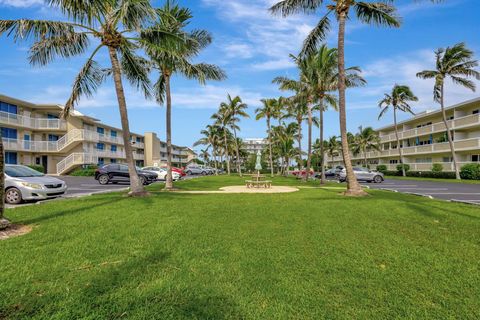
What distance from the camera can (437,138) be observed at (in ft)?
129

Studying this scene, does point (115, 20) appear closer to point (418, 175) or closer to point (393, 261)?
point (393, 261)

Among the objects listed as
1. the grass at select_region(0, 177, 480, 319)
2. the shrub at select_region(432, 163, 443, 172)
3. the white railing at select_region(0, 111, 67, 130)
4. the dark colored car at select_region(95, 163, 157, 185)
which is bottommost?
the grass at select_region(0, 177, 480, 319)

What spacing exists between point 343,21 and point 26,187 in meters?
14.4

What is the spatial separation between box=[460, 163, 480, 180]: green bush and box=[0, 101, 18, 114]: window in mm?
47035

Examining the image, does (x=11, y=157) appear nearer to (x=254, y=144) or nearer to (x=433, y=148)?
(x=433, y=148)

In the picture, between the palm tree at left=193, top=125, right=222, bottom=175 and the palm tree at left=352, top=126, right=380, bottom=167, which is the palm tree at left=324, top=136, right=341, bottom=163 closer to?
the palm tree at left=352, top=126, right=380, bottom=167

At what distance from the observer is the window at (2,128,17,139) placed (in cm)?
2823

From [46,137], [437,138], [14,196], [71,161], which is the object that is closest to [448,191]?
[14,196]

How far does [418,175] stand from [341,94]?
3152 centimetres

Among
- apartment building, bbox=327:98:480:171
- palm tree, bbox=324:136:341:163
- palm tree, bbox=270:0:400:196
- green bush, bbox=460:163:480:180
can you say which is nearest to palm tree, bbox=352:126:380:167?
apartment building, bbox=327:98:480:171

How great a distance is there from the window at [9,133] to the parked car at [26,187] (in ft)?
74.7

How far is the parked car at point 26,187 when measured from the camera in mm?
10047

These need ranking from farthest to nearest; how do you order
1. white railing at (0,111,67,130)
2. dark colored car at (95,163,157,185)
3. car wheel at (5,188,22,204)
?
1. white railing at (0,111,67,130)
2. dark colored car at (95,163,157,185)
3. car wheel at (5,188,22,204)

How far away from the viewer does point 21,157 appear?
3067 centimetres
